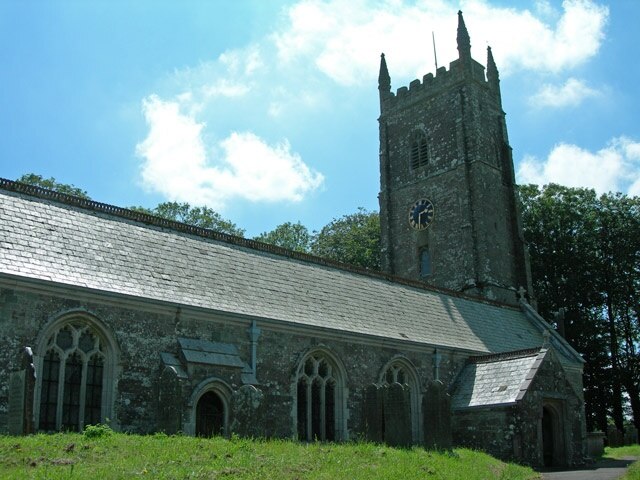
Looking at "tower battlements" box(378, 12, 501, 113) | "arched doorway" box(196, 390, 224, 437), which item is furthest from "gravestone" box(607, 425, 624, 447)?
"arched doorway" box(196, 390, 224, 437)

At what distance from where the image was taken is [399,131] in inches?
1845

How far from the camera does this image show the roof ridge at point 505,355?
26109mm

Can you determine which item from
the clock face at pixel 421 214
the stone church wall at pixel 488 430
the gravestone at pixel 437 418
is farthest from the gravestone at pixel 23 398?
the clock face at pixel 421 214

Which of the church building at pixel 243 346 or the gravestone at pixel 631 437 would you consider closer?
the church building at pixel 243 346

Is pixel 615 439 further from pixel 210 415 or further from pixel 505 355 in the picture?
pixel 210 415

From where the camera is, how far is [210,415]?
19766 mm

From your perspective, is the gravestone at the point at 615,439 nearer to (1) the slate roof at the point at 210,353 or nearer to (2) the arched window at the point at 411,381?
(2) the arched window at the point at 411,381

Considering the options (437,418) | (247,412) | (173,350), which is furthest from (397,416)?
(173,350)

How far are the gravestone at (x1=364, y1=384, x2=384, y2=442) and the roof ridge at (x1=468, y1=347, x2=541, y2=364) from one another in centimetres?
779

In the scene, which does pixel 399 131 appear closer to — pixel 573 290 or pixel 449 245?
pixel 449 245

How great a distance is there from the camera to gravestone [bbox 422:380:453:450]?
20.7 meters

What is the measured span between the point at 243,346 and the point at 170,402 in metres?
3.90

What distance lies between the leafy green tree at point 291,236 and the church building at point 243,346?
23322 mm

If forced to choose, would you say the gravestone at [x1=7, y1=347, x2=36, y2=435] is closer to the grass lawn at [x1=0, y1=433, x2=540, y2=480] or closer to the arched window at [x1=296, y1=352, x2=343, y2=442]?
the grass lawn at [x1=0, y1=433, x2=540, y2=480]
